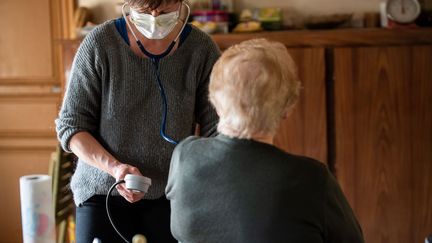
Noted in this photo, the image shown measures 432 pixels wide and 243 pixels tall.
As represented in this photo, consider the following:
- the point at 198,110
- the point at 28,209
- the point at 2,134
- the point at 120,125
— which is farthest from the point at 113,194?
the point at 2,134

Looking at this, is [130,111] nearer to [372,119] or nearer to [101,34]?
[101,34]

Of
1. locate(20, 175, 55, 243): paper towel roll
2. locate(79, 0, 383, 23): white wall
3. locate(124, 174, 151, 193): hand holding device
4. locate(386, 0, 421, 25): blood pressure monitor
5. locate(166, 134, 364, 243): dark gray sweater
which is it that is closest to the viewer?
locate(166, 134, 364, 243): dark gray sweater

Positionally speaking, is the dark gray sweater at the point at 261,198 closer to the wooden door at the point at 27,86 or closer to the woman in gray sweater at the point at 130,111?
the woman in gray sweater at the point at 130,111

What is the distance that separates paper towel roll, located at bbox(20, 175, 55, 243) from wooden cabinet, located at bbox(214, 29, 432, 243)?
0.97 metres

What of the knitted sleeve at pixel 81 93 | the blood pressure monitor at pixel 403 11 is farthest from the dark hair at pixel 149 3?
the blood pressure monitor at pixel 403 11

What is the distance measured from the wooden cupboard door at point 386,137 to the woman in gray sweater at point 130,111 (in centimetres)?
120

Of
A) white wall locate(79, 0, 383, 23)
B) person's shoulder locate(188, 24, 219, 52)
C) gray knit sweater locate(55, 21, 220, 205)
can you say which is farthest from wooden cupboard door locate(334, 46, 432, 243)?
gray knit sweater locate(55, 21, 220, 205)

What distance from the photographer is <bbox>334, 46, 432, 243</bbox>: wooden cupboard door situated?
2455 mm

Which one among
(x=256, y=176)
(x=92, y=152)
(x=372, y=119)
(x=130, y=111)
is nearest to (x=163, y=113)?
(x=130, y=111)

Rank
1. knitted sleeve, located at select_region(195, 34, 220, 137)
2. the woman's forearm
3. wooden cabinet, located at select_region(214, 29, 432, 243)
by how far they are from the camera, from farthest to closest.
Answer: wooden cabinet, located at select_region(214, 29, 432, 243)
knitted sleeve, located at select_region(195, 34, 220, 137)
the woman's forearm

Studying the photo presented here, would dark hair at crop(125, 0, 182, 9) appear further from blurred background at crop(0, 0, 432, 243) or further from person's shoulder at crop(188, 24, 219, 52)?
blurred background at crop(0, 0, 432, 243)

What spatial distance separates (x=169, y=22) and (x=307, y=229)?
0.64 meters

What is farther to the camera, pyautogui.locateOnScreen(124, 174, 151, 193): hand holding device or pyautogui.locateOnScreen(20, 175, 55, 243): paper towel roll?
pyautogui.locateOnScreen(20, 175, 55, 243): paper towel roll

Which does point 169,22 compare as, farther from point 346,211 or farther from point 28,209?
point 28,209
